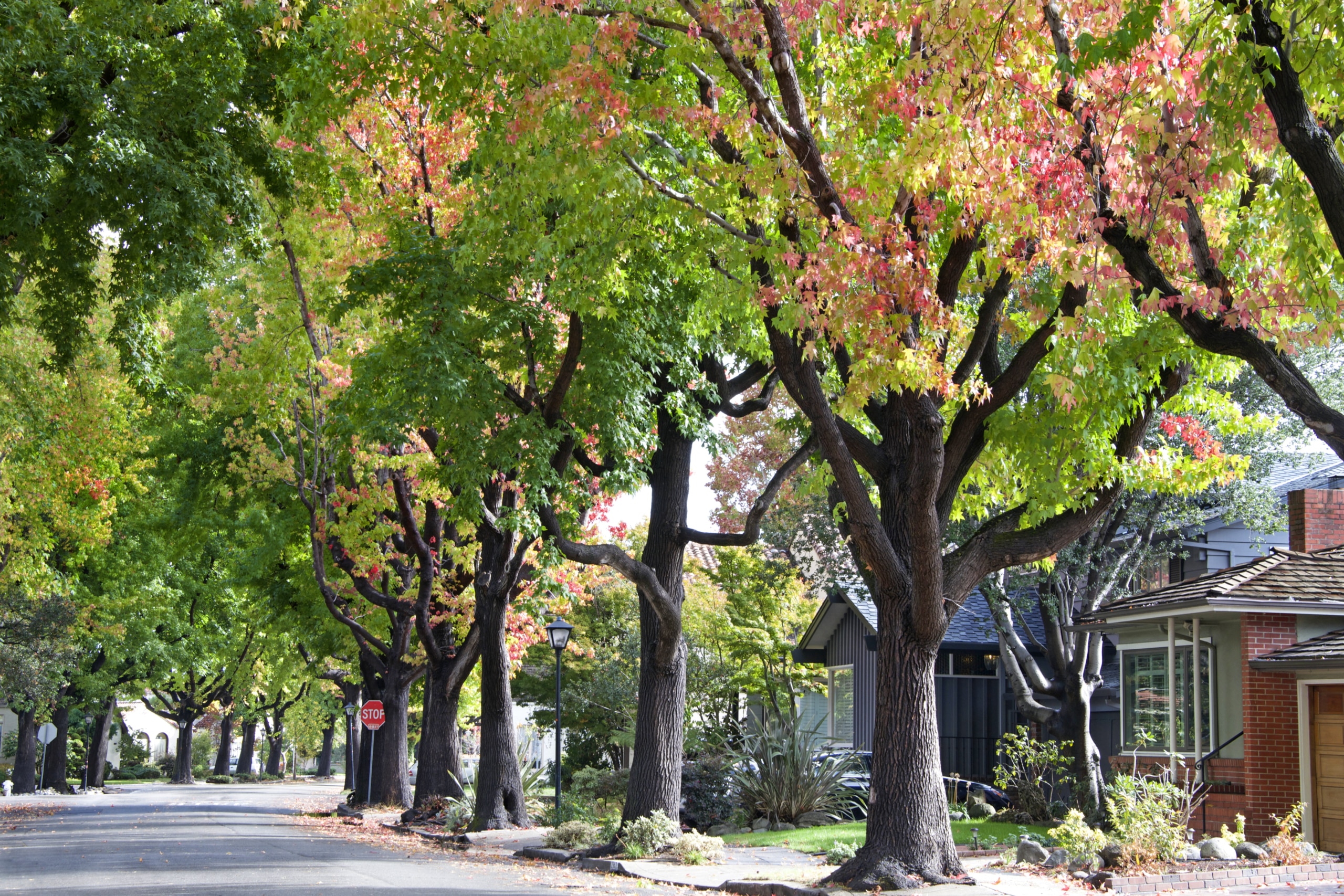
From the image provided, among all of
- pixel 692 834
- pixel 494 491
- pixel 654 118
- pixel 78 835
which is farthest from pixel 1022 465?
pixel 78 835

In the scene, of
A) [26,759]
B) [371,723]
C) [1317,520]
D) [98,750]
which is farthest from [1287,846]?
[98,750]

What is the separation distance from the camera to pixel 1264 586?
17.6 metres

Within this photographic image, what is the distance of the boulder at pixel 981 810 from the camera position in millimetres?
22000

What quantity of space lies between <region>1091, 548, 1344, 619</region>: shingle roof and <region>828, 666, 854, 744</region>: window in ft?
46.8

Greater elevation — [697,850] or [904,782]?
[904,782]

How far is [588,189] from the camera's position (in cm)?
1112

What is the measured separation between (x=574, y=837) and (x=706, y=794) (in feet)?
13.3

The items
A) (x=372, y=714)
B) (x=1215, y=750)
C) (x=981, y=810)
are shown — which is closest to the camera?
(x=1215, y=750)

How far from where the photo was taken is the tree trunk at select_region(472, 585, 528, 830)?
2162 centimetres

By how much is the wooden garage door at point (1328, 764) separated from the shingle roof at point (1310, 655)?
568mm

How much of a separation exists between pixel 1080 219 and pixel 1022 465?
14.6ft

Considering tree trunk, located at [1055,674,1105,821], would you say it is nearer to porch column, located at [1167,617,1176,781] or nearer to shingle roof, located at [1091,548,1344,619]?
porch column, located at [1167,617,1176,781]

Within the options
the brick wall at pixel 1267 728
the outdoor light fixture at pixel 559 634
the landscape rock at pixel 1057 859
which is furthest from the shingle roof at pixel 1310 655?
the outdoor light fixture at pixel 559 634

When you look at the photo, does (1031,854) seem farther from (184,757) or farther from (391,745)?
(184,757)
